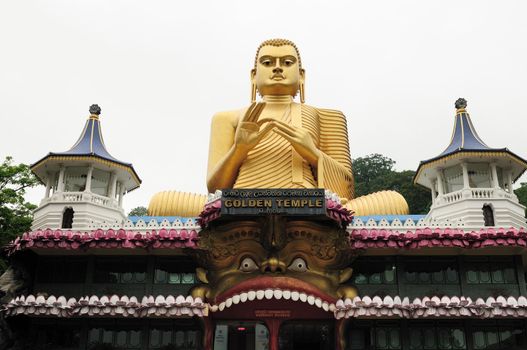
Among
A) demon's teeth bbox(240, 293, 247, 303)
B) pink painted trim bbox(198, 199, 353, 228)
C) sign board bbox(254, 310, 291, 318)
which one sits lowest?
sign board bbox(254, 310, 291, 318)

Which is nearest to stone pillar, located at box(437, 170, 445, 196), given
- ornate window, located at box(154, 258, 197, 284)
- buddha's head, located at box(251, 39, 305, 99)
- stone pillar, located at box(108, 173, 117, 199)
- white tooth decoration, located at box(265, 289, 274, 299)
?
buddha's head, located at box(251, 39, 305, 99)

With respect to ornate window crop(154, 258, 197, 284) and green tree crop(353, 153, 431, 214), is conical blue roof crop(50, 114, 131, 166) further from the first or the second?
green tree crop(353, 153, 431, 214)

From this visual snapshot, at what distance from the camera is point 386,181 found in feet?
173

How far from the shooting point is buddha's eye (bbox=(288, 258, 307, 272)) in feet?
A: 56.0

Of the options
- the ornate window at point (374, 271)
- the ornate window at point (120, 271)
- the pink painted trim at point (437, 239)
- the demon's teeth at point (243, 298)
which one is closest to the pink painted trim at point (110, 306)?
the demon's teeth at point (243, 298)

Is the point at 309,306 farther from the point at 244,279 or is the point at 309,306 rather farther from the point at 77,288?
the point at 77,288

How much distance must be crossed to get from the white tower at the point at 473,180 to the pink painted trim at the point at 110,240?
964cm

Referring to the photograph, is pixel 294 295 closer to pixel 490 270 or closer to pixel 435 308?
pixel 435 308

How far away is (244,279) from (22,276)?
7153mm

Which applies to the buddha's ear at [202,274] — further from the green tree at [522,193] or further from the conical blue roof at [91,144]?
the green tree at [522,193]

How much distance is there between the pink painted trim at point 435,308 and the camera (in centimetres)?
1595

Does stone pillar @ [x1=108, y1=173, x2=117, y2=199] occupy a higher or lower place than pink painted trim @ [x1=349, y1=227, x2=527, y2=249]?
higher

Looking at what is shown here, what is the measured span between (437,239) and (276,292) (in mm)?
5066

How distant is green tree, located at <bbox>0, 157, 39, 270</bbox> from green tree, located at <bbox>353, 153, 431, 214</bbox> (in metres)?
29.7
